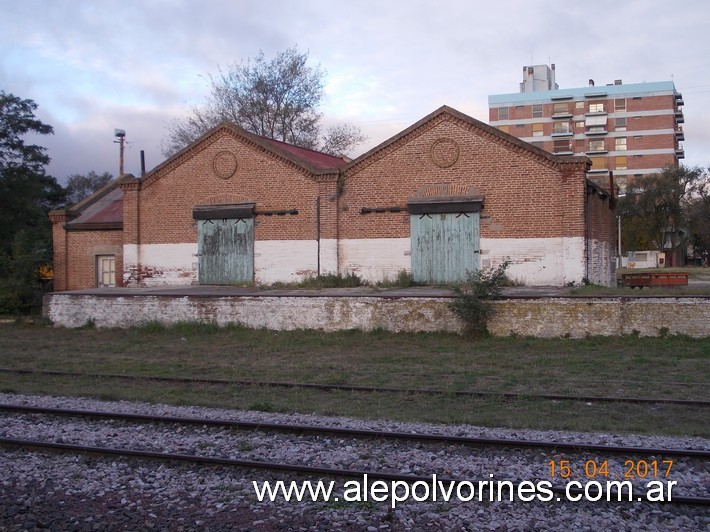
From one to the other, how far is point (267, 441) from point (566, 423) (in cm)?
385

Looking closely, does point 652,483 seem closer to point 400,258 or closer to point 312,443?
point 312,443

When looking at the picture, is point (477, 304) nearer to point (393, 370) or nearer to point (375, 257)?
point (393, 370)

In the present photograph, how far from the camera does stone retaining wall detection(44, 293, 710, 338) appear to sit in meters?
15.9

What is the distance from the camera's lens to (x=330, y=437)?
8.47 meters

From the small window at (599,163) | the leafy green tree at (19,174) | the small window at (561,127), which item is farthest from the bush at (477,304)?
the small window at (561,127)

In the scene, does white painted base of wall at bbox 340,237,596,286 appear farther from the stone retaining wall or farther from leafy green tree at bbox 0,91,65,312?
leafy green tree at bbox 0,91,65,312

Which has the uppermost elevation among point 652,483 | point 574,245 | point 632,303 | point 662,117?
point 662,117

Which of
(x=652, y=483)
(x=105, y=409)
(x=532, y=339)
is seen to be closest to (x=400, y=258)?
(x=532, y=339)

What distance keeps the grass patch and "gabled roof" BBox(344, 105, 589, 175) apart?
644cm

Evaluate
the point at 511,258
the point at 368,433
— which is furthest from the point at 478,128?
the point at 368,433

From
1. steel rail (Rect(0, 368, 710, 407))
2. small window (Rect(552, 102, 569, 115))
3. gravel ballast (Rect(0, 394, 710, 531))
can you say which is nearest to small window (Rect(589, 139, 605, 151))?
small window (Rect(552, 102, 569, 115))

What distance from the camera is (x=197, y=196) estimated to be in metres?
25.1

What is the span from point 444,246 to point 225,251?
7.69m

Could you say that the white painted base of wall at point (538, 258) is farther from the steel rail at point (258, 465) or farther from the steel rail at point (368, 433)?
the steel rail at point (258, 465)
